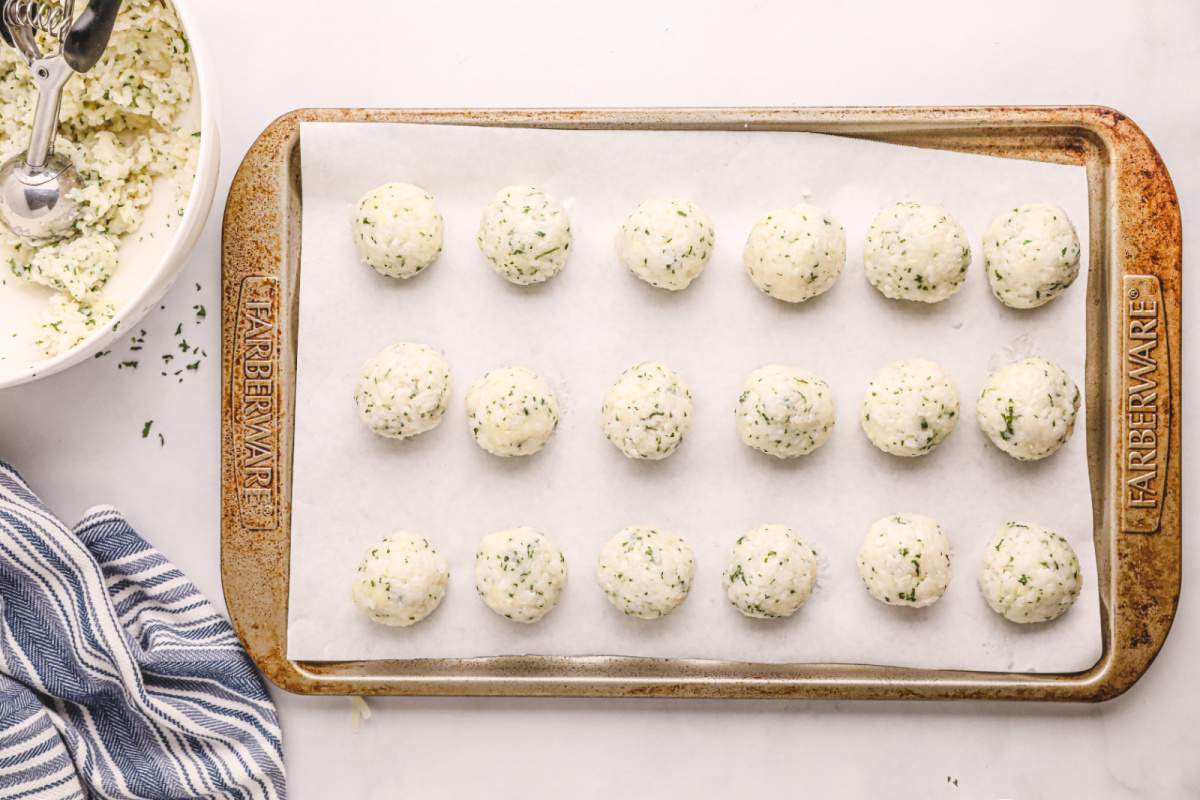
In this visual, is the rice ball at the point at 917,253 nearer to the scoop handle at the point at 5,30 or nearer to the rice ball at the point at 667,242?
the rice ball at the point at 667,242

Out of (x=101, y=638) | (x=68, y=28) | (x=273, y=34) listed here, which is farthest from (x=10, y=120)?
(x=101, y=638)

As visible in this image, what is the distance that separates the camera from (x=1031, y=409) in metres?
1.91

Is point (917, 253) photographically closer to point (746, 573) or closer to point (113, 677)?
point (746, 573)

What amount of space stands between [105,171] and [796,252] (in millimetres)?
1409

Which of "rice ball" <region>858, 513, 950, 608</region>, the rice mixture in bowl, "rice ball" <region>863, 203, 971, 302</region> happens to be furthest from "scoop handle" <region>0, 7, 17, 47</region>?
"rice ball" <region>858, 513, 950, 608</region>

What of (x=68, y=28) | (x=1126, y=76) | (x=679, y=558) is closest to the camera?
(x=68, y=28)

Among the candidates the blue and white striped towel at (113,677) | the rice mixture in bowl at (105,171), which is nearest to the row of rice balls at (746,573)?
the blue and white striped towel at (113,677)

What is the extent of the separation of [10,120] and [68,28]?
0.32 metres

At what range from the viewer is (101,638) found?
6.58ft

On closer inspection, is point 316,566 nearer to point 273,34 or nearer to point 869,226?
point 273,34

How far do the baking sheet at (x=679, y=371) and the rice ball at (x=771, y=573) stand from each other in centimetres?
7

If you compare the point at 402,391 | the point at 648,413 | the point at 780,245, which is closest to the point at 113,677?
the point at 402,391

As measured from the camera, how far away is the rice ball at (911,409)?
194 centimetres

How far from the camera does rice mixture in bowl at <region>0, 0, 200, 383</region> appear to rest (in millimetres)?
1945
